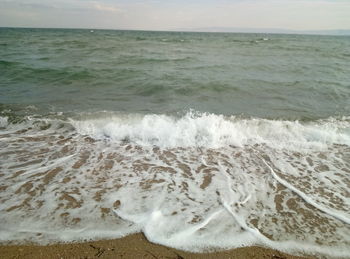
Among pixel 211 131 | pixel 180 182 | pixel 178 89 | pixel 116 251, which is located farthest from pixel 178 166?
pixel 178 89

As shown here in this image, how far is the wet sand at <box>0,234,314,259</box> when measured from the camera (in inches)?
95.0

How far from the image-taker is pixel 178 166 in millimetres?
4309

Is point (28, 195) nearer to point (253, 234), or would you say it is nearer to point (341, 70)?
point (253, 234)

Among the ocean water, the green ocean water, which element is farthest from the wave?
the green ocean water

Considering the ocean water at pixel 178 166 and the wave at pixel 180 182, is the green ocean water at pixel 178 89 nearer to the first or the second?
the ocean water at pixel 178 166

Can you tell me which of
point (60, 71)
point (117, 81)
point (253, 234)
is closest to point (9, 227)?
point (253, 234)

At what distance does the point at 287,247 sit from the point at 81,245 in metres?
2.15

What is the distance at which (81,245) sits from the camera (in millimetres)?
2531

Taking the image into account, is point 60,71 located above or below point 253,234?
above

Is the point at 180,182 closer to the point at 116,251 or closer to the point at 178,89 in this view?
the point at 116,251

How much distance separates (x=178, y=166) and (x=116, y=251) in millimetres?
2024

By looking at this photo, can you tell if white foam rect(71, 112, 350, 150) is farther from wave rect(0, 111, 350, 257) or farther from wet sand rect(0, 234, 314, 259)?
wet sand rect(0, 234, 314, 259)

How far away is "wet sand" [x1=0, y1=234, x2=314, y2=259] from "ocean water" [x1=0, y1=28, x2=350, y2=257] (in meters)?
0.09

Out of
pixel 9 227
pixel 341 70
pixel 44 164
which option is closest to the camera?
pixel 9 227
